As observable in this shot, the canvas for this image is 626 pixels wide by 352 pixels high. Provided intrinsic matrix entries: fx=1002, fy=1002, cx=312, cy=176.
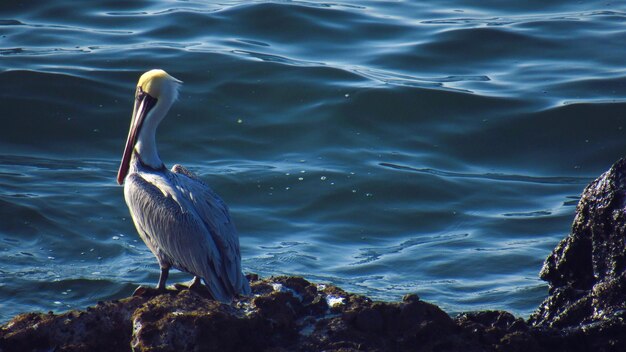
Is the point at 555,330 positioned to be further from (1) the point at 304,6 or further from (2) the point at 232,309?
(1) the point at 304,6

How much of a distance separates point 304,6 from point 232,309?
1056 centimetres

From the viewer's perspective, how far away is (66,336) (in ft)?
15.4

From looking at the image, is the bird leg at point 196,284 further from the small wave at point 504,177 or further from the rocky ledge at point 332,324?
the small wave at point 504,177

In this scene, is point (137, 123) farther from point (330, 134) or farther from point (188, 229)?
point (330, 134)

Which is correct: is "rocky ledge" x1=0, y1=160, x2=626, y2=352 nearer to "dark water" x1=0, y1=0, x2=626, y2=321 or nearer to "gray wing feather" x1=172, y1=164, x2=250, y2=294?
"gray wing feather" x1=172, y1=164, x2=250, y2=294

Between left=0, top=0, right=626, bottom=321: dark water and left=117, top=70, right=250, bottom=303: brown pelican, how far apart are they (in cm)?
190

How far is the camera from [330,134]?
Result: 1191 cm

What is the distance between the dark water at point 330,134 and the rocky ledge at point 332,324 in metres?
2.78

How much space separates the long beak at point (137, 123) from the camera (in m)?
6.86

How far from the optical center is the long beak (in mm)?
Answer: 6859

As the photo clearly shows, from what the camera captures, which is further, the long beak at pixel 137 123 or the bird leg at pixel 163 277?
the long beak at pixel 137 123

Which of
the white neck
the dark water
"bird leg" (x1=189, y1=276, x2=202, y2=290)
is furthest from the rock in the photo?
the white neck

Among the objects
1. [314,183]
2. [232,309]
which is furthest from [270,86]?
[232,309]

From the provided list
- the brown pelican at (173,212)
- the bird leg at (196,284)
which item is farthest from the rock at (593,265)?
the bird leg at (196,284)
